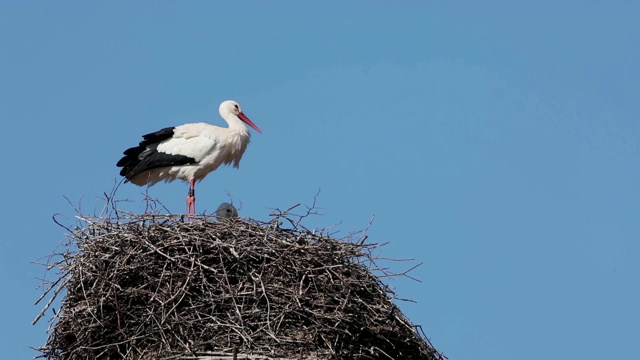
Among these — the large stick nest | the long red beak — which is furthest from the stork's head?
the large stick nest

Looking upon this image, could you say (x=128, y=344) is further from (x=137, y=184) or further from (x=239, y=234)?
(x=137, y=184)

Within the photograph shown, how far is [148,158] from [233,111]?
1.43 meters

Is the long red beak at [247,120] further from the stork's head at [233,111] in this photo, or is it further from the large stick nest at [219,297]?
the large stick nest at [219,297]

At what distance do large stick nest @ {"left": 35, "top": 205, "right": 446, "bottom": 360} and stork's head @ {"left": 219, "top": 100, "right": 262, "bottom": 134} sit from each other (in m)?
4.13

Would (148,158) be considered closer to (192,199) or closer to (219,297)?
(192,199)

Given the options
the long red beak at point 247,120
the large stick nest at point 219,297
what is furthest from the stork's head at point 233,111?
the large stick nest at point 219,297

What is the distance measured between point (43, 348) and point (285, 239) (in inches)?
88.4

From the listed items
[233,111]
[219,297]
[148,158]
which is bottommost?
[219,297]

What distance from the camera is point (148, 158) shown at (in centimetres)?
1572

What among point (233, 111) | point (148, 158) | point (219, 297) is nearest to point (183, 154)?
point (148, 158)

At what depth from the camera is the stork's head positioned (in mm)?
16672

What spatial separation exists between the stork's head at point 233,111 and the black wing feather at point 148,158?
3.21 ft

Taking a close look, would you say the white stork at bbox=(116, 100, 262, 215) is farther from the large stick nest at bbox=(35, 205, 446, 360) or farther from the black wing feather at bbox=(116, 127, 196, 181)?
the large stick nest at bbox=(35, 205, 446, 360)

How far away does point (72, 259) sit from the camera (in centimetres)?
1257
